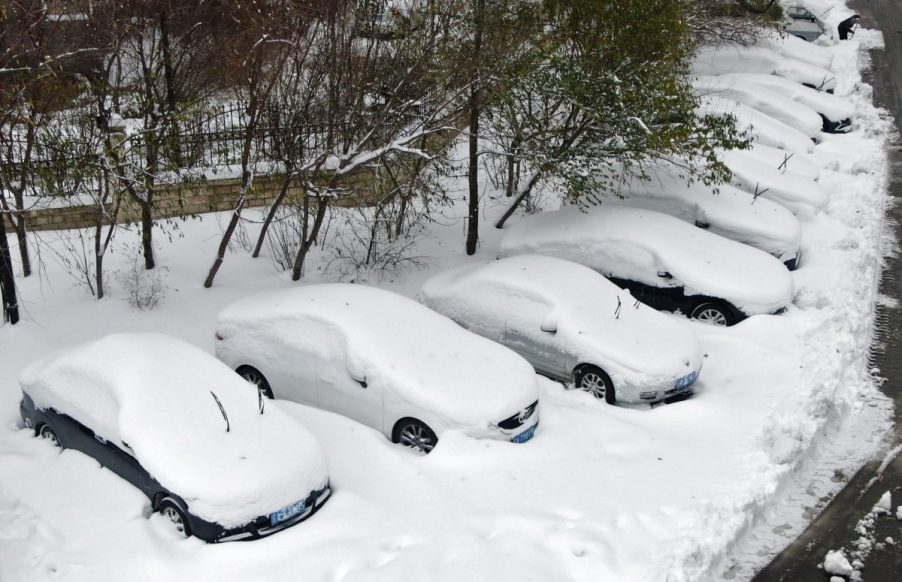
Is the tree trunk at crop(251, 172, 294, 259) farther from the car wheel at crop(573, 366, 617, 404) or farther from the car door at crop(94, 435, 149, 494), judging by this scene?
the car door at crop(94, 435, 149, 494)

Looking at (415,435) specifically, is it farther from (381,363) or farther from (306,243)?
(306,243)

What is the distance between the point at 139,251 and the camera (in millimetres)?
12211

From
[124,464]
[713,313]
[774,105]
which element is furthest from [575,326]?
[774,105]

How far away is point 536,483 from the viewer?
795 centimetres

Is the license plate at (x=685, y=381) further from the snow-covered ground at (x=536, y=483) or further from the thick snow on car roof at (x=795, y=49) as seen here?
the thick snow on car roof at (x=795, y=49)

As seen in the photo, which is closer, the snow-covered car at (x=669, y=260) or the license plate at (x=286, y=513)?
the license plate at (x=286, y=513)

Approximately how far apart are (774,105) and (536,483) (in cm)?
1623

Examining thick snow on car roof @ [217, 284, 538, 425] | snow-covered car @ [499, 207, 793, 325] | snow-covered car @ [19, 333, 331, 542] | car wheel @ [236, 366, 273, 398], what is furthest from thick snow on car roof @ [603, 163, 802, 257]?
snow-covered car @ [19, 333, 331, 542]

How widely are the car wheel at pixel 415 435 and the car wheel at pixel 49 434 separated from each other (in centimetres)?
344

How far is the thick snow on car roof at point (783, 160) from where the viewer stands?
16.9m

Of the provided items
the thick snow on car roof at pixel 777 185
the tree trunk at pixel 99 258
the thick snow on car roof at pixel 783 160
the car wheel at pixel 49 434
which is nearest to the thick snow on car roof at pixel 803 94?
the thick snow on car roof at pixel 783 160

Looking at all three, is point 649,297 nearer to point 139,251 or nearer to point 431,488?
point 431,488

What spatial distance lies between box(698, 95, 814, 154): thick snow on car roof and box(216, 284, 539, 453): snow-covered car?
11.3 metres

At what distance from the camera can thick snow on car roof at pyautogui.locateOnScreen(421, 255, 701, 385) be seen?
380 inches
